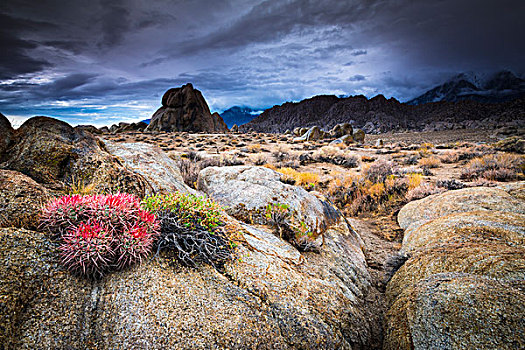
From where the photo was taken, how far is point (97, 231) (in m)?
1.86

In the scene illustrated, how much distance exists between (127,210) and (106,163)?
5.01 feet

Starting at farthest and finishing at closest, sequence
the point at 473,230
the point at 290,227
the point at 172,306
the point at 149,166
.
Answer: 1. the point at 149,166
2. the point at 290,227
3. the point at 473,230
4. the point at 172,306

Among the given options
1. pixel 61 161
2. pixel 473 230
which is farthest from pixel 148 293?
pixel 473 230

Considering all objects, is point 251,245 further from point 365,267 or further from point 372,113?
point 372,113

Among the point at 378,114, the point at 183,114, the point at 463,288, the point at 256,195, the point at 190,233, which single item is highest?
the point at 183,114

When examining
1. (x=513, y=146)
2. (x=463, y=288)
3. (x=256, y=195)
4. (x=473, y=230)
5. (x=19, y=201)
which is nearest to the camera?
(x=19, y=201)

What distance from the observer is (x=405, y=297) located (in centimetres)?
286

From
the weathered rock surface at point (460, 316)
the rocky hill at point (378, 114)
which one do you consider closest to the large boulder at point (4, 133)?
the weathered rock surface at point (460, 316)

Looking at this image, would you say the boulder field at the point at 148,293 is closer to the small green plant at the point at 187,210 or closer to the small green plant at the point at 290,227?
the small green plant at the point at 290,227

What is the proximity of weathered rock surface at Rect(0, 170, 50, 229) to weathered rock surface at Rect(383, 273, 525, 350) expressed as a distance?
12.7ft

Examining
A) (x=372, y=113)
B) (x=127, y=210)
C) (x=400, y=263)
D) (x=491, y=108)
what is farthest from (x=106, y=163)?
(x=491, y=108)

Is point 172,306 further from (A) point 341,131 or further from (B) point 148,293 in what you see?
(A) point 341,131

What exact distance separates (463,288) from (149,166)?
5.34 meters

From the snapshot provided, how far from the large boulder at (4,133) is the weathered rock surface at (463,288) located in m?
5.29
